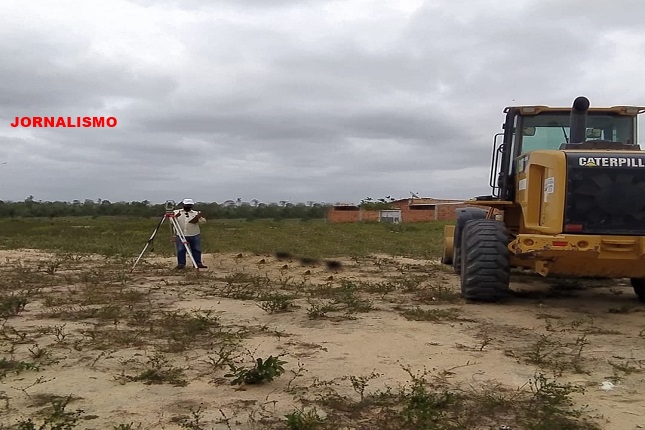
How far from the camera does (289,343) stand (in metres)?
6.05

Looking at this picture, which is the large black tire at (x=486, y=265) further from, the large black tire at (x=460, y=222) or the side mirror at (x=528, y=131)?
the large black tire at (x=460, y=222)

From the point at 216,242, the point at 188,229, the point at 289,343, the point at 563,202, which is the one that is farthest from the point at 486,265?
the point at 216,242

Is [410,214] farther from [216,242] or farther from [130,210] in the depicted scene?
[216,242]

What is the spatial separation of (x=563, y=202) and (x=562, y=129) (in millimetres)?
2007

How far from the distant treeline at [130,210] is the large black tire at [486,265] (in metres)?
Result: 14.7

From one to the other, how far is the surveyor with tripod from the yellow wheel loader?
5333mm

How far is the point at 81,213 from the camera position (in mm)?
40781

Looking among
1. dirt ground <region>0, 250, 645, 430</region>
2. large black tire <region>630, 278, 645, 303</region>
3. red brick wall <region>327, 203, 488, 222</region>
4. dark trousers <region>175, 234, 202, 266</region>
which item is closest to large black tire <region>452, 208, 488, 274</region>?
dirt ground <region>0, 250, 645, 430</region>

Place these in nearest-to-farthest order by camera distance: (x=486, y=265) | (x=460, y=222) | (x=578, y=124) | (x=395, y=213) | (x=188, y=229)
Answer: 1. (x=486, y=265)
2. (x=578, y=124)
3. (x=460, y=222)
4. (x=188, y=229)
5. (x=395, y=213)

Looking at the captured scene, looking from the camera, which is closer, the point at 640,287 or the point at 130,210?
the point at 640,287

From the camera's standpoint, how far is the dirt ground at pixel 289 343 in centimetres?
441

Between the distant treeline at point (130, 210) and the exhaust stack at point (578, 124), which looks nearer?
the exhaust stack at point (578, 124)

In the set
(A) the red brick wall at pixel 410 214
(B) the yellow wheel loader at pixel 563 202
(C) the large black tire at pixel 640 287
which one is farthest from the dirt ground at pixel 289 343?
(A) the red brick wall at pixel 410 214

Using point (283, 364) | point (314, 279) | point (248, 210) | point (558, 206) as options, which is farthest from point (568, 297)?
point (248, 210)
